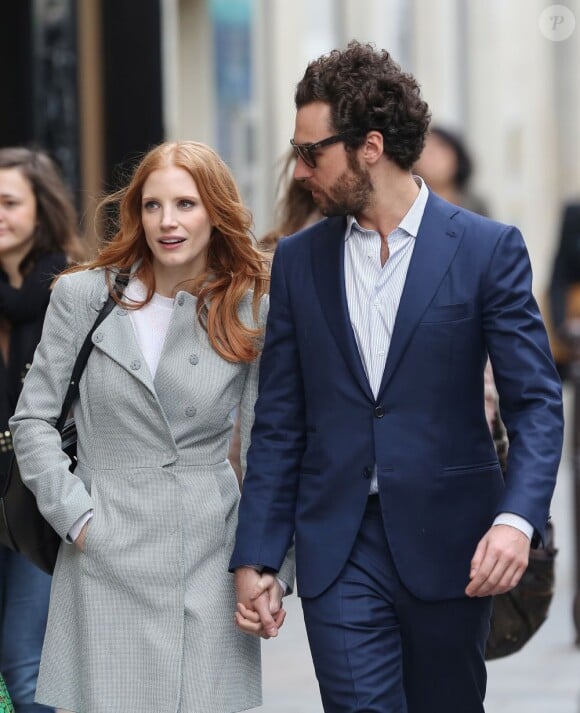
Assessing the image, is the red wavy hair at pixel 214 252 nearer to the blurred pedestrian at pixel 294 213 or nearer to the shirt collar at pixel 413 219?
the shirt collar at pixel 413 219

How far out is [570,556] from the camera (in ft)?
31.9

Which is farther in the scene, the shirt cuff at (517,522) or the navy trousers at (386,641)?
the navy trousers at (386,641)

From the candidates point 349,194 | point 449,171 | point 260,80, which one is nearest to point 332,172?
point 349,194

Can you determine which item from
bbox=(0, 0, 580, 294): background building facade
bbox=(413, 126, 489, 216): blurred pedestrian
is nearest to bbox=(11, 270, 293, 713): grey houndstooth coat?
bbox=(0, 0, 580, 294): background building facade

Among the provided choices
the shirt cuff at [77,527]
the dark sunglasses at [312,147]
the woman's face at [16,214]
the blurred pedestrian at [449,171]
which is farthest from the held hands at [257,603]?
the blurred pedestrian at [449,171]

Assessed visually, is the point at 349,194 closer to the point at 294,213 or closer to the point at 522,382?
the point at 522,382

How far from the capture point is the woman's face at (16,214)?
5707 mm

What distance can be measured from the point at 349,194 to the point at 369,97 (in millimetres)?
242

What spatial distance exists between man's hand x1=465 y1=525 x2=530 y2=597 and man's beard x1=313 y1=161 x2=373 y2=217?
882 mm

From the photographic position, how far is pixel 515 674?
23.4ft

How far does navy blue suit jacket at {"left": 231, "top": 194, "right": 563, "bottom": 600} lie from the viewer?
13.8ft

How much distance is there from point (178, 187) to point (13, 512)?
96 cm

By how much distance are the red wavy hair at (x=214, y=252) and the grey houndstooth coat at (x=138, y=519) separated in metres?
0.05

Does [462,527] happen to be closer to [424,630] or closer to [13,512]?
[424,630]
